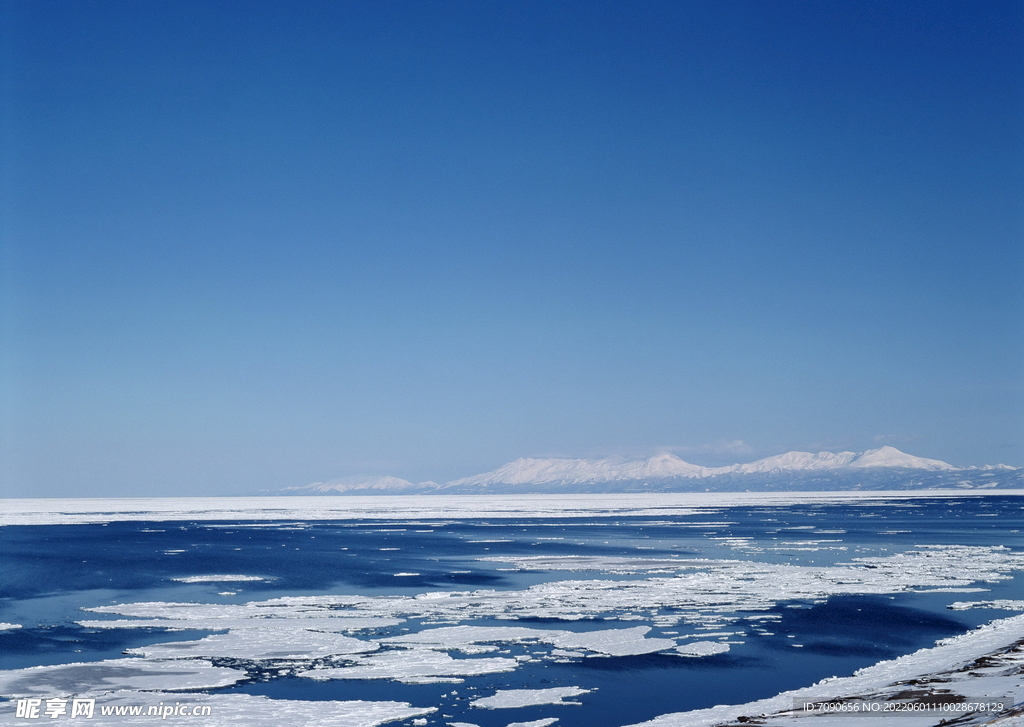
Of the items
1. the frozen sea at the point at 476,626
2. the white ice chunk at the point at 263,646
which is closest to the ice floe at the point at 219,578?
the frozen sea at the point at 476,626

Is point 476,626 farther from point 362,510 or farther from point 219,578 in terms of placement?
point 362,510

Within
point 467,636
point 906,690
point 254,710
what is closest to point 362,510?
point 467,636

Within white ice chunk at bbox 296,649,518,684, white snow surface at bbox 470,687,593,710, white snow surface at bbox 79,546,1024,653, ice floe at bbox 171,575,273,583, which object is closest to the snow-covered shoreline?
ice floe at bbox 171,575,273,583

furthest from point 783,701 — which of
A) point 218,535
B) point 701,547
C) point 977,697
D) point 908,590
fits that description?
point 218,535

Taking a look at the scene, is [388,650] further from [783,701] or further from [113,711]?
[783,701]

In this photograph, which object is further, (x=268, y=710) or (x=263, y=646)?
(x=263, y=646)

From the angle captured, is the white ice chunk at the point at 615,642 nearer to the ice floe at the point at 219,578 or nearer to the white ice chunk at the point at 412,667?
the white ice chunk at the point at 412,667
